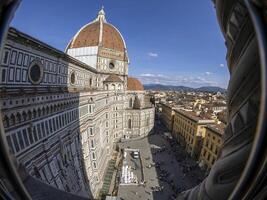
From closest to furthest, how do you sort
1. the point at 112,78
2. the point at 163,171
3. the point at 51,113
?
the point at 51,113 < the point at 163,171 < the point at 112,78

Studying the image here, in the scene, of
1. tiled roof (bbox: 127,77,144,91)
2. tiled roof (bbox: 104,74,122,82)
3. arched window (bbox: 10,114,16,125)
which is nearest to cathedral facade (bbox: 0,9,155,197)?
arched window (bbox: 10,114,16,125)

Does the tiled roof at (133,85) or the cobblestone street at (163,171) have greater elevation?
the tiled roof at (133,85)

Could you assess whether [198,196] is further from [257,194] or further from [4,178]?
[4,178]

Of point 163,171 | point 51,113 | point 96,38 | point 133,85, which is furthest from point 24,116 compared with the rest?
point 133,85

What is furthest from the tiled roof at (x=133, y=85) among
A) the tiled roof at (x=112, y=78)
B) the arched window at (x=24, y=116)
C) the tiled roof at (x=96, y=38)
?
the arched window at (x=24, y=116)

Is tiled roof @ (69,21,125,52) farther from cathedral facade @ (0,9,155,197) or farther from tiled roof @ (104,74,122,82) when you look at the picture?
cathedral facade @ (0,9,155,197)

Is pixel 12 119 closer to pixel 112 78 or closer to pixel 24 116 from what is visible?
pixel 24 116

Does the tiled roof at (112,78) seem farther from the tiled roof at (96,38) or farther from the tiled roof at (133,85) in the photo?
the tiled roof at (133,85)

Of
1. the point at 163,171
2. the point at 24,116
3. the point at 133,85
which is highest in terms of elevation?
the point at 133,85
